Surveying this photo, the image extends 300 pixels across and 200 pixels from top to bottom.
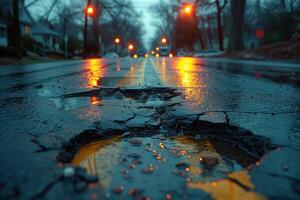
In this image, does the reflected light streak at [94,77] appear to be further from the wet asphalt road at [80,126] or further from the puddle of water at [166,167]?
the puddle of water at [166,167]

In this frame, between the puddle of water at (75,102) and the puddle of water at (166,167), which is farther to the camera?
the puddle of water at (75,102)

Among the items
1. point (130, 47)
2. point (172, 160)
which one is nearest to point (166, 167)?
point (172, 160)

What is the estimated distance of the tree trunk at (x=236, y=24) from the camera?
1252 inches

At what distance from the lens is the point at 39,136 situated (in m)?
3.51

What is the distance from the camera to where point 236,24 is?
32.5m

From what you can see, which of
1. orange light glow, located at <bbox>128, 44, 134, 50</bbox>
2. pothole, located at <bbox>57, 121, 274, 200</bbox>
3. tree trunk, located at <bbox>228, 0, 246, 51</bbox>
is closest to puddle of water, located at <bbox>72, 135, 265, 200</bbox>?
pothole, located at <bbox>57, 121, 274, 200</bbox>

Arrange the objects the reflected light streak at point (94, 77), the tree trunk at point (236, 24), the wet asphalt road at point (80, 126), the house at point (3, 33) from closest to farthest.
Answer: the wet asphalt road at point (80, 126), the reflected light streak at point (94, 77), the tree trunk at point (236, 24), the house at point (3, 33)

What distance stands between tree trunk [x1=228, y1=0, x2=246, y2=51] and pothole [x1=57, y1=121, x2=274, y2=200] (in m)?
29.7

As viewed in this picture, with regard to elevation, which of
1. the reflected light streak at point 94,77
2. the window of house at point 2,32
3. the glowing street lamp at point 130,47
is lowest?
the reflected light streak at point 94,77

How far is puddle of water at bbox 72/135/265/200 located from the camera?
2309mm

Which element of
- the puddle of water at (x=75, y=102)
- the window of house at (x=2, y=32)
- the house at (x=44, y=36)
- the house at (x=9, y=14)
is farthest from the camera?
the house at (x=44, y=36)

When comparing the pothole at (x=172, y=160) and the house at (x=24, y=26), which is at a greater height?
the house at (x=24, y=26)

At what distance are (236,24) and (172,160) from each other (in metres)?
31.4

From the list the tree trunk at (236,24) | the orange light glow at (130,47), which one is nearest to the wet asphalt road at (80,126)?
the tree trunk at (236,24)
